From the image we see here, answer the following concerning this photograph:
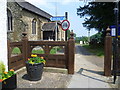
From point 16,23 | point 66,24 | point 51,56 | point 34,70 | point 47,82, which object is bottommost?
point 47,82

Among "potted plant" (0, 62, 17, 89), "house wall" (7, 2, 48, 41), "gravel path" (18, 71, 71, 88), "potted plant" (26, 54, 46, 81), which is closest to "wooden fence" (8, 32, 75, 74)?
"gravel path" (18, 71, 71, 88)

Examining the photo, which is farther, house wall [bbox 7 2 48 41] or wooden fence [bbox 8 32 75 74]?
house wall [bbox 7 2 48 41]

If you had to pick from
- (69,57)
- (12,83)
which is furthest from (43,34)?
(12,83)

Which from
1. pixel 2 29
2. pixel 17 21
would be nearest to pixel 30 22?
pixel 17 21

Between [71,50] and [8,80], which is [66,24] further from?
[8,80]

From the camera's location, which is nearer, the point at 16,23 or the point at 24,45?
the point at 24,45

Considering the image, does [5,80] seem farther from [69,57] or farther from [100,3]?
[100,3]

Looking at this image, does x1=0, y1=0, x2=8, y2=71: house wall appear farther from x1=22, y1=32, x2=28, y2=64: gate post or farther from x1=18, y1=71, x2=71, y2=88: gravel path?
x1=22, y1=32, x2=28, y2=64: gate post

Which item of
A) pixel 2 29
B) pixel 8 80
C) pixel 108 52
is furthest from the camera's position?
pixel 108 52

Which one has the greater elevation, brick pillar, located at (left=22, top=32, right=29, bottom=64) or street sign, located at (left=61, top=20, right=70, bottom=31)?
street sign, located at (left=61, top=20, right=70, bottom=31)

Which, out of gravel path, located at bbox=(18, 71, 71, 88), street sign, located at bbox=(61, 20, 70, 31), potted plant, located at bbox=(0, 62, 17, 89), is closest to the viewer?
potted plant, located at bbox=(0, 62, 17, 89)

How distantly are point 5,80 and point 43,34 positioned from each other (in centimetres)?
1984

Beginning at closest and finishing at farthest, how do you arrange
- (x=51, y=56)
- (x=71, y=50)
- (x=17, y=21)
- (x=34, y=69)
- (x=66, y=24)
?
(x=34, y=69)
(x=71, y=50)
(x=51, y=56)
(x=66, y=24)
(x=17, y=21)

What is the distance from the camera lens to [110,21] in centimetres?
1268
